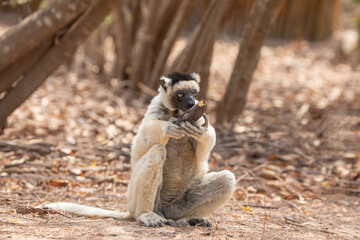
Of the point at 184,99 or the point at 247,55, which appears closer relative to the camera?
the point at 184,99

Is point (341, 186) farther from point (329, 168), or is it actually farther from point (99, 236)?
point (99, 236)

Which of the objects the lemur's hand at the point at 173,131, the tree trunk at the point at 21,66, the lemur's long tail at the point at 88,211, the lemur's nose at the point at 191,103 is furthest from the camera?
the tree trunk at the point at 21,66

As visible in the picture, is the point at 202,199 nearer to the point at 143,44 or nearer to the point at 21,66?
the point at 21,66

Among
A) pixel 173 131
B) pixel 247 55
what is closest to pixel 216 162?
pixel 247 55

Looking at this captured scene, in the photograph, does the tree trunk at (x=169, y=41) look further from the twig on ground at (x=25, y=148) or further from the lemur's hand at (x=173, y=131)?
the lemur's hand at (x=173, y=131)

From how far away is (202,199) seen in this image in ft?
15.2

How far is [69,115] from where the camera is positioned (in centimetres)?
865

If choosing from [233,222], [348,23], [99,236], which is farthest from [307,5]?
[99,236]

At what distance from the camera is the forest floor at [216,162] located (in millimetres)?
4496

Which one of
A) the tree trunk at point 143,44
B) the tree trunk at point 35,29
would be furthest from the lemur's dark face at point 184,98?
the tree trunk at point 143,44

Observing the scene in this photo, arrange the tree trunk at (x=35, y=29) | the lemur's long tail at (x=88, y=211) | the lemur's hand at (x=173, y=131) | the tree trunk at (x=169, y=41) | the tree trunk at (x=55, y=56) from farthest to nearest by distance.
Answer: the tree trunk at (x=169, y=41)
the tree trunk at (x=55, y=56)
the tree trunk at (x=35, y=29)
the lemur's long tail at (x=88, y=211)
the lemur's hand at (x=173, y=131)

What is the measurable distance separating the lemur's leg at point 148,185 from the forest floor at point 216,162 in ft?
0.39

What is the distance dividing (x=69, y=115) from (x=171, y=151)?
438 cm

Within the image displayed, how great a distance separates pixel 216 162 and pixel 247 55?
6.34ft
